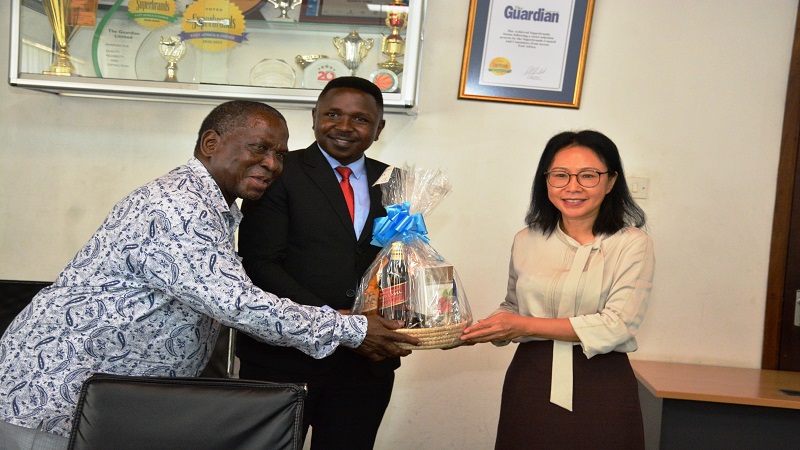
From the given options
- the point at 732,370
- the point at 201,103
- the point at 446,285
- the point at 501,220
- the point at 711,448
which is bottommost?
the point at 711,448

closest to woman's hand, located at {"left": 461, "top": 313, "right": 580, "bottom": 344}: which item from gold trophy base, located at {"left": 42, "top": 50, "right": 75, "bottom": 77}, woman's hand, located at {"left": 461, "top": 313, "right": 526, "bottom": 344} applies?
woman's hand, located at {"left": 461, "top": 313, "right": 526, "bottom": 344}

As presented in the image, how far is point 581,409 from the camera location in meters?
2.01

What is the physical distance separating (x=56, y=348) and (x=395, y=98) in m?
1.67

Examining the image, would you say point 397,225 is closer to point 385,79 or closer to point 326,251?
point 326,251

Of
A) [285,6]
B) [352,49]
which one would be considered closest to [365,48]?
[352,49]

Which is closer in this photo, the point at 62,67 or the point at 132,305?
the point at 132,305

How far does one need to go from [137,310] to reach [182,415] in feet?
1.05

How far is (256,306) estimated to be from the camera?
1634 mm

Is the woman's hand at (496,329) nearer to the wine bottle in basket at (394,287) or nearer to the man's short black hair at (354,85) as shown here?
the wine bottle in basket at (394,287)

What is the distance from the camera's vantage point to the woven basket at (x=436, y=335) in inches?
74.0

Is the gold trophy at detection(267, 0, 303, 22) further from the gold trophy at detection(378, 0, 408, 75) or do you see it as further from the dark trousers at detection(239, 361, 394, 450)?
the dark trousers at detection(239, 361, 394, 450)

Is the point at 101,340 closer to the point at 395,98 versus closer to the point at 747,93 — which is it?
the point at 395,98

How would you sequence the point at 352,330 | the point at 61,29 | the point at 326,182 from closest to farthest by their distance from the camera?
1. the point at 352,330
2. the point at 326,182
3. the point at 61,29

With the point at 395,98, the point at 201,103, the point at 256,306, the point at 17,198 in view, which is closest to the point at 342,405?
the point at 256,306
